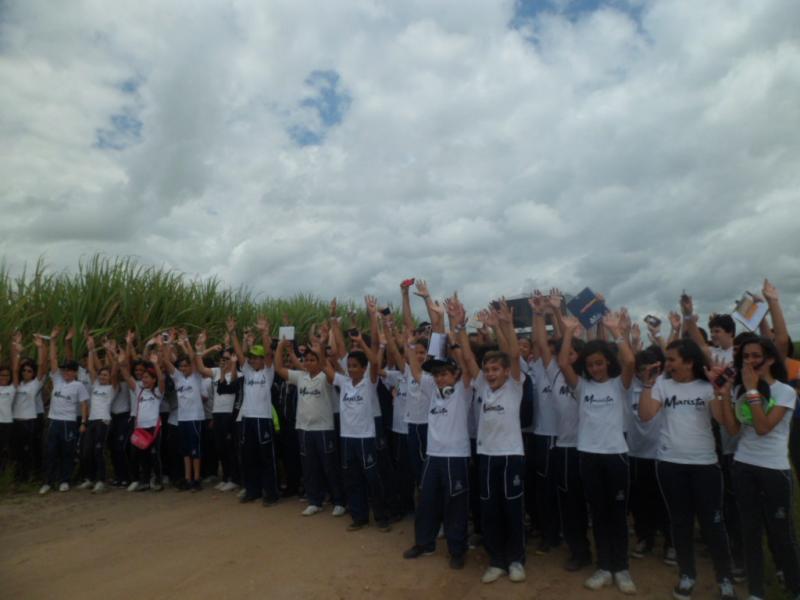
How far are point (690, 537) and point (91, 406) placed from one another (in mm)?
7977

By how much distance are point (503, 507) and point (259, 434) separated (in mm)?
3514

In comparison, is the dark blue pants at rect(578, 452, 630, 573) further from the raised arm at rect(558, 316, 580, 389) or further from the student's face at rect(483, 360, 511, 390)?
the student's face at rect(483, 360, 511, 390)

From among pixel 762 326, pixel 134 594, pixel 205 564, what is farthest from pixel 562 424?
pixel 134 594

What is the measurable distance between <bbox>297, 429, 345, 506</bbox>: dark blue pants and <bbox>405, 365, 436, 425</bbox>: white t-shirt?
113 cm

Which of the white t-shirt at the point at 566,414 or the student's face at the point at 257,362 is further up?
the student's face at the point at 257,362

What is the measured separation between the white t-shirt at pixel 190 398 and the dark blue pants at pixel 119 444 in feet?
3.45

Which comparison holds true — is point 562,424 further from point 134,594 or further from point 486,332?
point 134,594

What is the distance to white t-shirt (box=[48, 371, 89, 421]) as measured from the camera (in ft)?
27.7

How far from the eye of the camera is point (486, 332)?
7.13 meters

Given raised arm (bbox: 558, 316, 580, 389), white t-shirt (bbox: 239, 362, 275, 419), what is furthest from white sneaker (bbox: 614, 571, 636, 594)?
white t-shirt (bbox: 239, 362, 275, 419)

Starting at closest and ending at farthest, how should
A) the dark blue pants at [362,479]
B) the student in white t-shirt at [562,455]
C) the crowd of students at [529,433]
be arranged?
the crowd of students at [529,433]
the student in white t-shirt at [562,455]
the dark blue pants at [362,479]

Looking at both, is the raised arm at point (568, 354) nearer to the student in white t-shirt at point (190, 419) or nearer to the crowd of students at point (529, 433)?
the crowd of students at point (529, 433)

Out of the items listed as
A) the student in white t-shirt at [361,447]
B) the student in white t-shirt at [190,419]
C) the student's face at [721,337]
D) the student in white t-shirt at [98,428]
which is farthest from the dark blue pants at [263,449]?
the student's face at [721,337]

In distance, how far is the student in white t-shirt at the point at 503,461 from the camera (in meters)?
4.73
